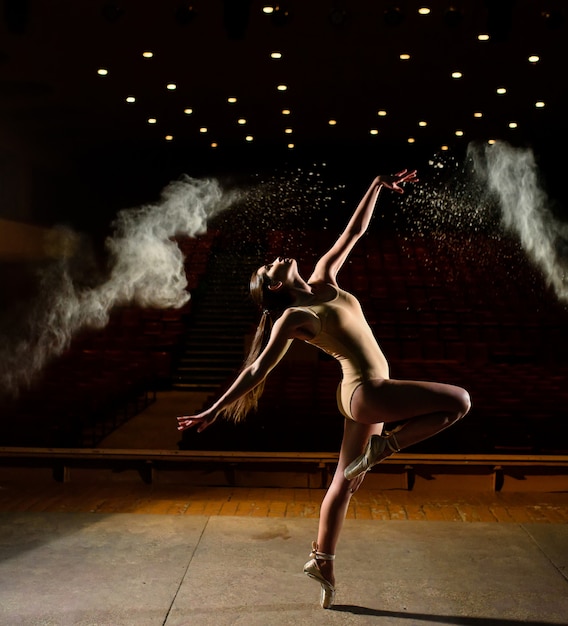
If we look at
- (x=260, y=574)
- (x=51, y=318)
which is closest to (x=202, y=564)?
(x=260, y=574)

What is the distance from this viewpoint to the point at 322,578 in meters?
2.88

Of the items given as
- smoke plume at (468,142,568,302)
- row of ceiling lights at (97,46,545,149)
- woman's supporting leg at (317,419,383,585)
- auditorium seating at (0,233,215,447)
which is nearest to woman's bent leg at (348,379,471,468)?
woman's supporting leg at (317,419,383,585)

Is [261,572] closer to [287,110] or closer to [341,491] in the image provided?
[341,491]

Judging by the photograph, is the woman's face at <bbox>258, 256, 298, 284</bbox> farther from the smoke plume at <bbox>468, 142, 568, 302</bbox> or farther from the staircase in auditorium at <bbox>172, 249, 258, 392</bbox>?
the smoke plume at <bbox>468, 142, 568, 302</bbox>

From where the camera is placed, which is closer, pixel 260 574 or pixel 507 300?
pixel 260 574

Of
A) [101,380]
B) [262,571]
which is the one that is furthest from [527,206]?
[262,571]

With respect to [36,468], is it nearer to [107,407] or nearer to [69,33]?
[107,407]

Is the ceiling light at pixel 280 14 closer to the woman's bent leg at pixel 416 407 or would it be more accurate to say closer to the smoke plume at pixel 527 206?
the woman's bent leg at pixel 416 407

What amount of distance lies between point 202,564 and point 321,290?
155cm

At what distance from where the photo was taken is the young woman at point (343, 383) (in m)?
2.63

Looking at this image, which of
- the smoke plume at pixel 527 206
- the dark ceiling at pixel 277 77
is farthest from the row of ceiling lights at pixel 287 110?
the smoke plume at pixel 527 206

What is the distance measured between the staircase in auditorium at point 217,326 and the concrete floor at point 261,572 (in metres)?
6.36

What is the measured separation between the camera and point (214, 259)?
15867 millimetres

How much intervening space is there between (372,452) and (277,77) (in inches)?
373
